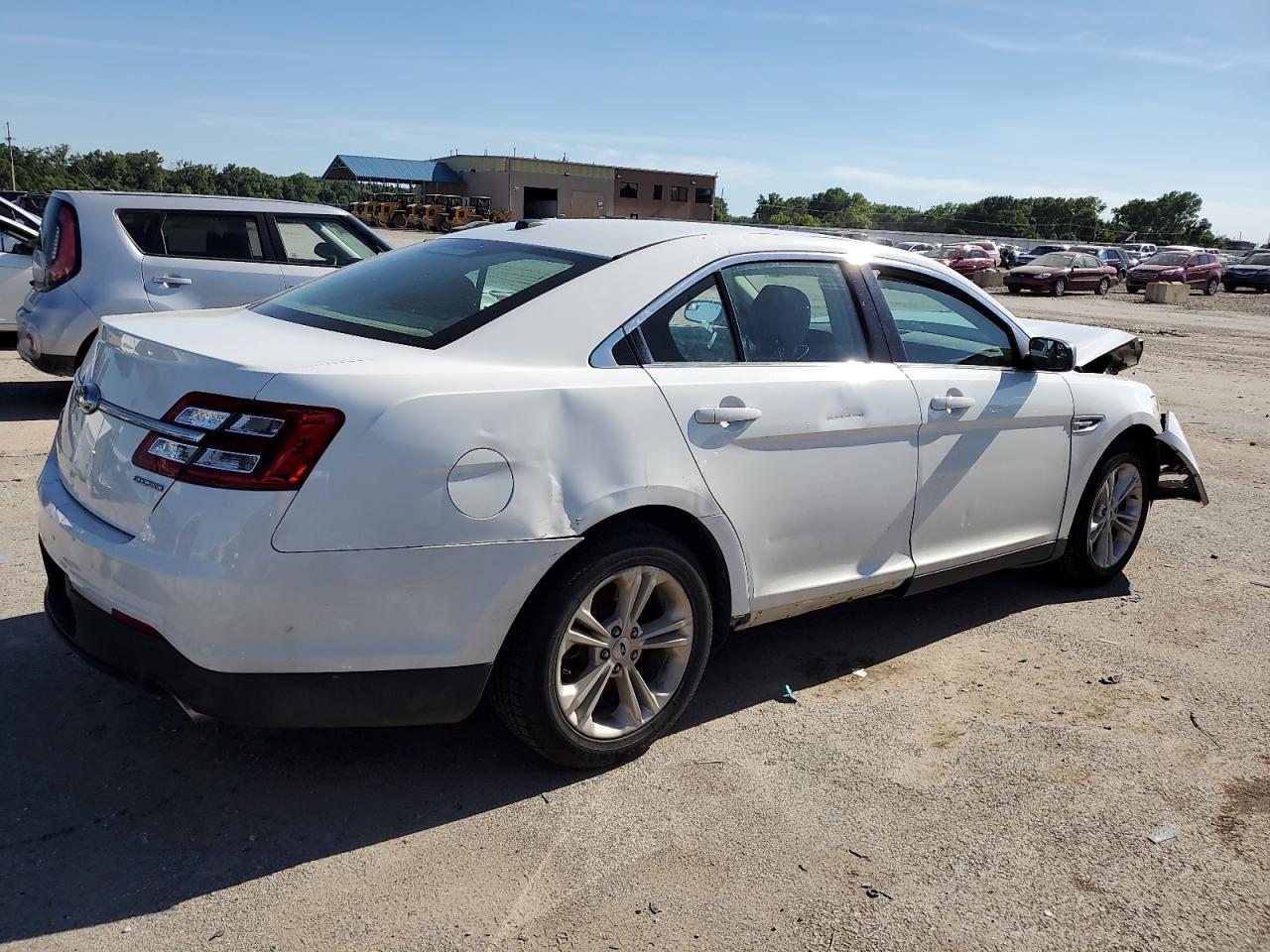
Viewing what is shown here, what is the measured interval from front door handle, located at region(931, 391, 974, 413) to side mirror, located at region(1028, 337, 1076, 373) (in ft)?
2.04

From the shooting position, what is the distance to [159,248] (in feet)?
26.2

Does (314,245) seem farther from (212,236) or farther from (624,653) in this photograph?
(624,653)

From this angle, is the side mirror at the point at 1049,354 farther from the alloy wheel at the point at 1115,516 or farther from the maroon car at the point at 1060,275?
the maroon car at the point at 1060,275

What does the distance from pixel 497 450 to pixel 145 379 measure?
3.34 feet

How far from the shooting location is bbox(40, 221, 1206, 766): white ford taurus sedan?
268 centimetres

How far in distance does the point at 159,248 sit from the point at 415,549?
637 cm

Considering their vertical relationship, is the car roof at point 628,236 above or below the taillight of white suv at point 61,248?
above

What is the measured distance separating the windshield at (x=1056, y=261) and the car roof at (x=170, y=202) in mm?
31198

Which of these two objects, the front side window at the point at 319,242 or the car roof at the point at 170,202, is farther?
the front side window at the point at 319,242

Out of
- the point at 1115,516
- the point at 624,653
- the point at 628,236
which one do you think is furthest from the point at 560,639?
the point at 1115,516

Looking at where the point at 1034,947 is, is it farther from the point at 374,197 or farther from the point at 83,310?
the point at 374,197

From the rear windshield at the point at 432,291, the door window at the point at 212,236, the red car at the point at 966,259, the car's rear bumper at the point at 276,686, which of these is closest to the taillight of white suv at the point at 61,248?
the door window at the point at 212,236

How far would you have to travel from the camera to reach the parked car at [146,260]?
768 cm

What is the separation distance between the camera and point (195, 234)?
8.12 meters
